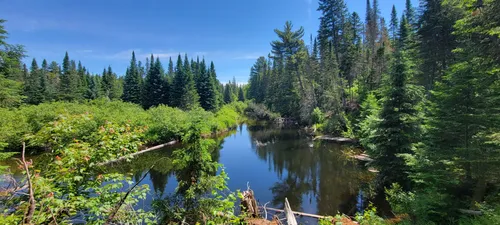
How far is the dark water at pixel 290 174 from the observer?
36.2 feet

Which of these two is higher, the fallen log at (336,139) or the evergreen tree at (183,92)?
the evergreen tree at (183,92)

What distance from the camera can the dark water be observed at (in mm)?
11023

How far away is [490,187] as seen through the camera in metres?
6.74

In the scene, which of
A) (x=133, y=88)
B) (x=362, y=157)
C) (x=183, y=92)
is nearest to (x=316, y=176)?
(x=362, y=157)

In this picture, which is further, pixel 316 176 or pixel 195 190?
pixel 316 176

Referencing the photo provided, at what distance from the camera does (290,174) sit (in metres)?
15.4

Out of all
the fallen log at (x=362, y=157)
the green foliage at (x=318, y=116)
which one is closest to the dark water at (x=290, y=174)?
the fallen log at (x=362, y=157)

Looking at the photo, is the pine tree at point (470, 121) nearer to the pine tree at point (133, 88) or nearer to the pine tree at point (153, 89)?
the pine tree at point (153, 89)

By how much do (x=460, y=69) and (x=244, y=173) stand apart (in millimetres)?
12280

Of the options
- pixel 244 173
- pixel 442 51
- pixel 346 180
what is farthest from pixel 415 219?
pixel 442 51

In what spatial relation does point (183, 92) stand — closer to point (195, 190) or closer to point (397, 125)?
point (397, 125)

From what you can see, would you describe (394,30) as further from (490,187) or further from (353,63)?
(490,187)

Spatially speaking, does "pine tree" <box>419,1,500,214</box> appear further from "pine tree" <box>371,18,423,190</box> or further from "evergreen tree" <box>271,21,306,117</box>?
"evergreen tree" <box>271,21,306,117</box>

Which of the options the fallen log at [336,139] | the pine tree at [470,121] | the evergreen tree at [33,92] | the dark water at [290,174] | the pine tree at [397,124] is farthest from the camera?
the evergreen tree at [33,92]
